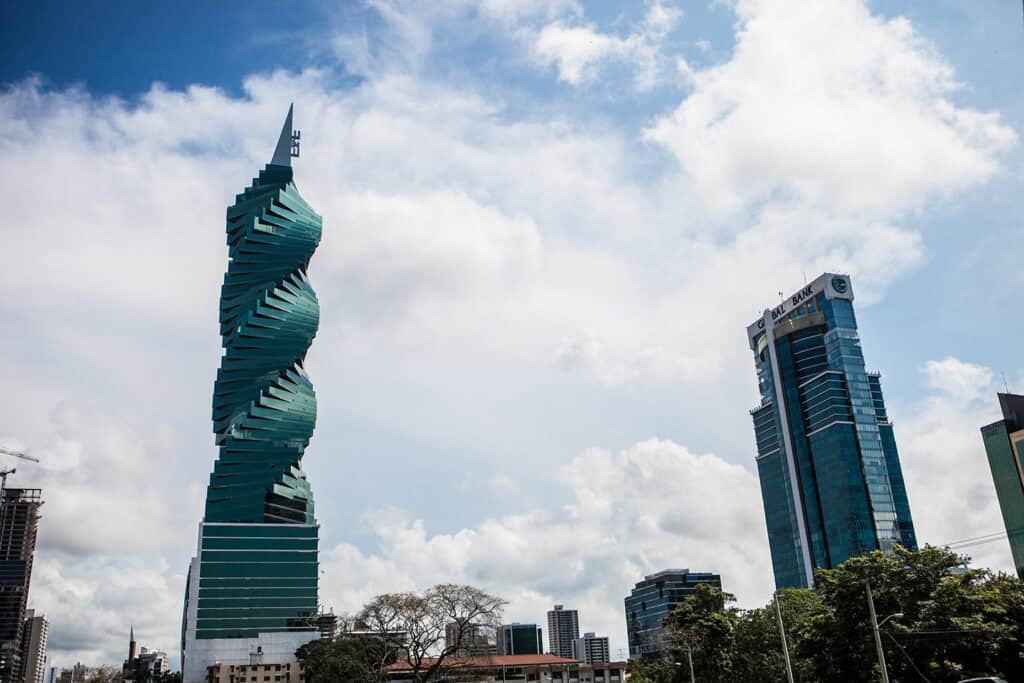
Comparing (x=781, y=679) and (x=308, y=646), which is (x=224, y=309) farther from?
(x=781, y=679)

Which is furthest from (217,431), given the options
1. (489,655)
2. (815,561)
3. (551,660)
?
(815,561)

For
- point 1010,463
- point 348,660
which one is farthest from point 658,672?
point 1010,463

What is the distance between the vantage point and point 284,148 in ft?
525

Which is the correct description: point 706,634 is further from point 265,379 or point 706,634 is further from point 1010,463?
point 265,379

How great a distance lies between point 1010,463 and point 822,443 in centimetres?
3457

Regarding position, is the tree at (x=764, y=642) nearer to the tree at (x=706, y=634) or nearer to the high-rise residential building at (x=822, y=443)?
the tree at (x=706, y=634)

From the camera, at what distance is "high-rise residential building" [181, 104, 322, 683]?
13275cm

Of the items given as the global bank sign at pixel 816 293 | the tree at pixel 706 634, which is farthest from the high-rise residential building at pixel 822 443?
the tree at pixel 706 634

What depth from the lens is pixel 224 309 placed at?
145625 millimetres

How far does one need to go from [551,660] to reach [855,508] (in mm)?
59108

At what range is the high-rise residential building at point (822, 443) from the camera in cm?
14862

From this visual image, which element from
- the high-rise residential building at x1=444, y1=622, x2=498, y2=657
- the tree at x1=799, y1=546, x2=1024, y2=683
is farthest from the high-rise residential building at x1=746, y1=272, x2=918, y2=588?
the tree at x1=799, y1=546, x2=1024, y2=683

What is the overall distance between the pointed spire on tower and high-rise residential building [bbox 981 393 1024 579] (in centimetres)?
12240

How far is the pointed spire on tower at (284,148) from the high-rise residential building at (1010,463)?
402 feet
